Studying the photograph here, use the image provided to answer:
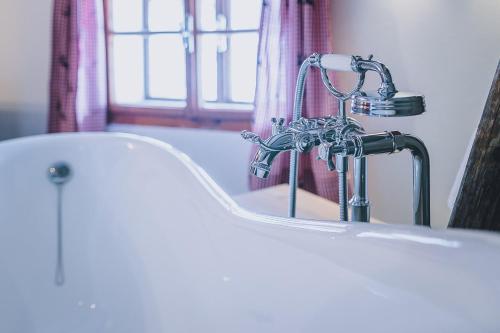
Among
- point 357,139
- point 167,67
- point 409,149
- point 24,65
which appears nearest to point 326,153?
point 357,139

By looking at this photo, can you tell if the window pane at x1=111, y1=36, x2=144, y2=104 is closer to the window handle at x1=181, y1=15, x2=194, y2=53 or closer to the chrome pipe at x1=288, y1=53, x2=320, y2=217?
the window handle at x1=181, y1=15, x2=194, y2=53

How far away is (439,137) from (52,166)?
1.19 m

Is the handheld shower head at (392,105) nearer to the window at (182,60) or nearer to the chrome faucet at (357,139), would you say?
the chrome faucet at (357,139)

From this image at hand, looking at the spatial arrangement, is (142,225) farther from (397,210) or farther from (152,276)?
(397,210)

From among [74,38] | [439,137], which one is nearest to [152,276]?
[439,137]

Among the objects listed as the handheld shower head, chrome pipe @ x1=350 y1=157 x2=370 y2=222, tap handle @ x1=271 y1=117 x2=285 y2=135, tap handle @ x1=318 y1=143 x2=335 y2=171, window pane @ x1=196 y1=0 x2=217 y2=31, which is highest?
window pane @ x1=196 y1=0 x2=217 y2=31

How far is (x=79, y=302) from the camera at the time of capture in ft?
5.80

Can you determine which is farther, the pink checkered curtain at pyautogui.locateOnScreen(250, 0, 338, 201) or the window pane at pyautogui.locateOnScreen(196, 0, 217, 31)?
the window pane at pyautogui.locateOnScreen(196, 0, 217, 31)

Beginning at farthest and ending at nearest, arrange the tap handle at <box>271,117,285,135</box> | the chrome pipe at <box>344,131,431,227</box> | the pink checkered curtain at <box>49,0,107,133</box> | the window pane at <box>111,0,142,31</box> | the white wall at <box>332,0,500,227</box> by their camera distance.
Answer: the window pane at <box>111,0,142,31</box>, the pink checkered curtain at <box>49,0,107,133</box>, the white wall at <box>332,0,500,227</box>, the tap handle at <box>271,117,285,135</box>, the chrome pipe at <box>344,131,431,227</box>

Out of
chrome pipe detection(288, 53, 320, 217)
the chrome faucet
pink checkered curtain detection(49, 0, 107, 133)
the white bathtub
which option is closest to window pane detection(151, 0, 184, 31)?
pink checkered curtain detection(49, 0, 107, 133)

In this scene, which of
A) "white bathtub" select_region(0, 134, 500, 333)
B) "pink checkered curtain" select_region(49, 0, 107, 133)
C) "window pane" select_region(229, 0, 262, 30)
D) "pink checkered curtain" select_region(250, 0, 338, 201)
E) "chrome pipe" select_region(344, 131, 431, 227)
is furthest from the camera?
"pink checkered curtain" select_region(49, 0, 107, 133)

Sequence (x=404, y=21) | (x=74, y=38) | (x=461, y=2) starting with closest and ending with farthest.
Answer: (x=461, y=2) → (x=404, y=21) → (x=74, y=38)

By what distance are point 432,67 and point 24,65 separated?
78.1 inches

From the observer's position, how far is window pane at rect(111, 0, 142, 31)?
259cm
